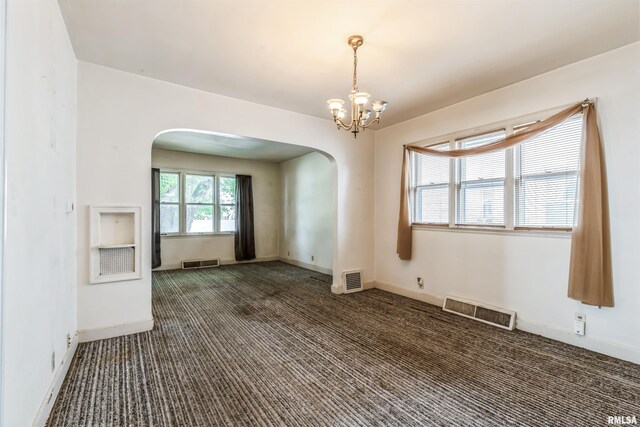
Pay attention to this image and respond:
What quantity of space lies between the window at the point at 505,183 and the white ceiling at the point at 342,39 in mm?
739

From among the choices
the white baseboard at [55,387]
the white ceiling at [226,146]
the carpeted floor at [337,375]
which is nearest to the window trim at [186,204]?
the white ceiling at [226,146]

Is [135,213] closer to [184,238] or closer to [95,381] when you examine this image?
[95,381]

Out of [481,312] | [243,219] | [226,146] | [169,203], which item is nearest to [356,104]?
[481,312]

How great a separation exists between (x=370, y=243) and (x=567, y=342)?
Result: 111 inches

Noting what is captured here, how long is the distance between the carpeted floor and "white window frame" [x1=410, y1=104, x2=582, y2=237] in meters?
1.11

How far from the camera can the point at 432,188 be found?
14.3 feet

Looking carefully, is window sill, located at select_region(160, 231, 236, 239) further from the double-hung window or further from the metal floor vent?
the metal floor vent

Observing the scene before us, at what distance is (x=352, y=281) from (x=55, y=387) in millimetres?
3699

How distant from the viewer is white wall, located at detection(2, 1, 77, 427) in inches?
54.9

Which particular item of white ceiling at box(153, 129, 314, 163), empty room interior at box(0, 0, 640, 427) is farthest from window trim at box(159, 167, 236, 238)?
empty room interior at box(0, 0, 640, 427)

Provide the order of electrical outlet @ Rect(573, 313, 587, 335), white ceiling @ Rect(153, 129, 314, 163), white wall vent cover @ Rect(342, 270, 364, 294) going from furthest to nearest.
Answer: white ceiling @ Rect(153, 129, 314, 163)
white wall vent cover @ Rect(342, 270, 364, 294)
electrical outlet @ Rect(573, 313, 587, 335)

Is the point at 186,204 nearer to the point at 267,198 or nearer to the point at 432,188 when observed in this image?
the point at 267,198

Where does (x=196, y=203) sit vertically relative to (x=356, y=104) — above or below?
below

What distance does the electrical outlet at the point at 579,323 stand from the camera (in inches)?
113
